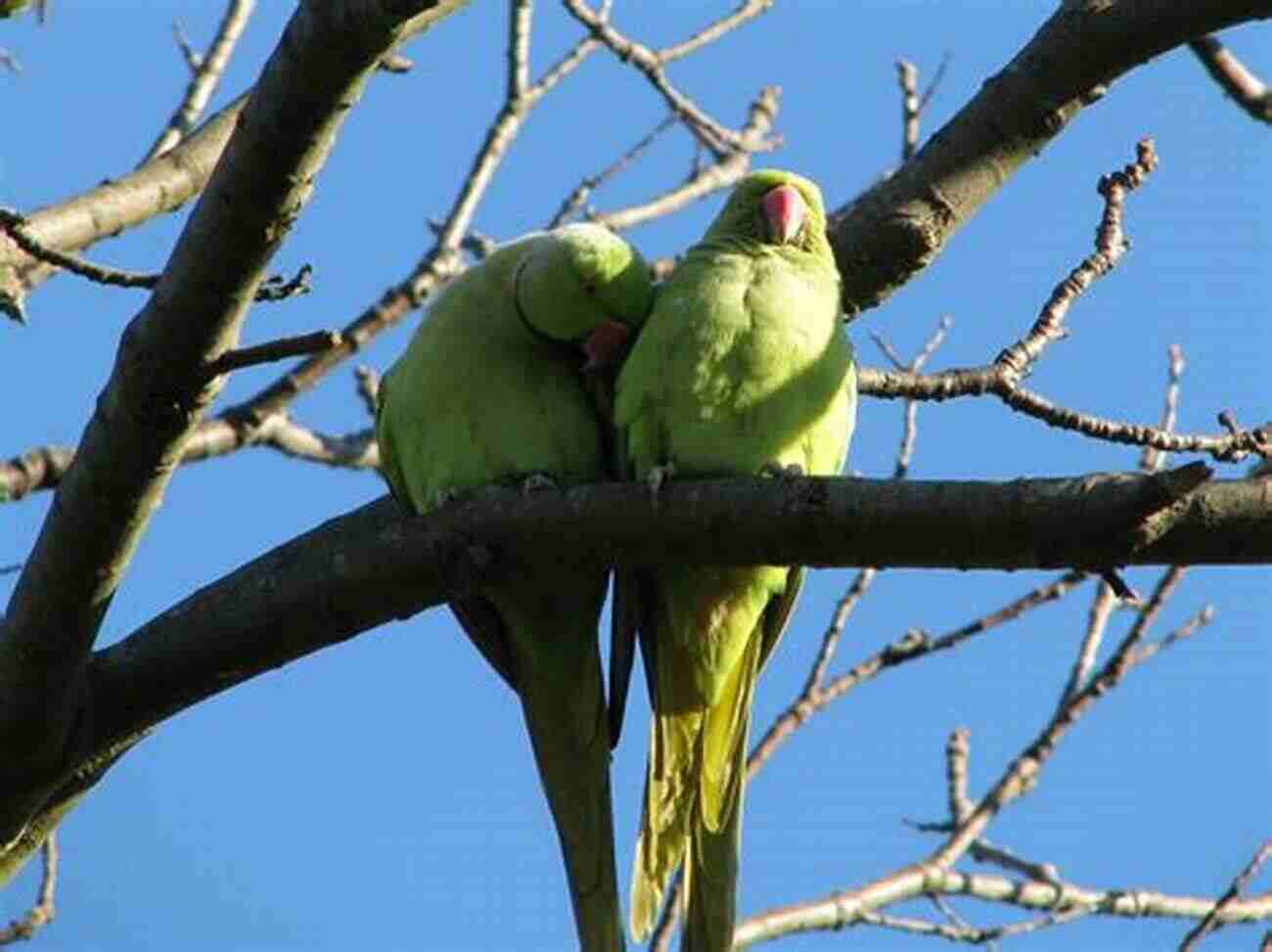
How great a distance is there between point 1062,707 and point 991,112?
1.68 metres

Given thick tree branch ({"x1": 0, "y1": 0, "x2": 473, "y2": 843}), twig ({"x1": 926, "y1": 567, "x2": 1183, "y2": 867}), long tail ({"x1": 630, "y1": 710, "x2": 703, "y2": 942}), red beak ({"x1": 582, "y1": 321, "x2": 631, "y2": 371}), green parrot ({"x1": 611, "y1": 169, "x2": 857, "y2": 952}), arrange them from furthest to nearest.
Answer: twig ({"x1": 926, "y1": 567, "x2": 1183, "y2": 867}) < red beak ({"x1": 582, "y1": 321, "x2": 631, "y2": 371}) < long tail ({"x1": 630, "y1": 710, "x2": 703, "y2": 942}) < green parrot ({"x1": 611, "y1": 169, "x2": 857, "y2": 952}) < thick tree branch ({"x1": 0, "y1": 0, "x2": 473, "y2": 843})

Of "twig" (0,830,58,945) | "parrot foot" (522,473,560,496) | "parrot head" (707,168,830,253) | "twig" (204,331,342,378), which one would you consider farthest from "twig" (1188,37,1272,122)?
"twig" (0,830,58,945)

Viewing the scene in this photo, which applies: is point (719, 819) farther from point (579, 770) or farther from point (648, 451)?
point (648, 451)

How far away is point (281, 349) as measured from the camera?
10.1ft

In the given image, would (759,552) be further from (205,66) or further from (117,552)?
(205,66)

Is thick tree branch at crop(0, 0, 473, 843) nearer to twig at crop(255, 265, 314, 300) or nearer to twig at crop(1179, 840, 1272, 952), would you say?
twig at crop(255, 265, 314, 300)

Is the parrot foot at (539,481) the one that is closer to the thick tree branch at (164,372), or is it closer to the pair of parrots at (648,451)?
the pair of parrots at (648,451)

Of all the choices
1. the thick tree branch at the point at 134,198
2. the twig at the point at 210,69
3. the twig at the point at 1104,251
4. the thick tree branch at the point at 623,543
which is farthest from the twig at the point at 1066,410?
the twig at the point at 210,69

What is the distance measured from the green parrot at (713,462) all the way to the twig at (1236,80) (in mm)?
1021

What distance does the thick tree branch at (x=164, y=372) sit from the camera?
3.00 m

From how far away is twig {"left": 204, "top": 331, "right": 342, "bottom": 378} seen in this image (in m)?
3.02

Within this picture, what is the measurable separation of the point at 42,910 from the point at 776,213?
7.77ft

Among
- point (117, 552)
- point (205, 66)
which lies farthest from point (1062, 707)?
point (205, 66)

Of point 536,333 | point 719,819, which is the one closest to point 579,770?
point 719,819
